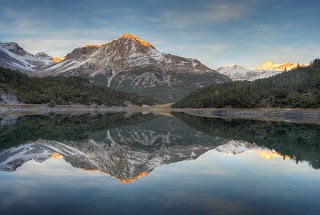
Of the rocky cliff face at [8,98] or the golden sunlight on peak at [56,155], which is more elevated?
the rocky cliff face at [8,98]

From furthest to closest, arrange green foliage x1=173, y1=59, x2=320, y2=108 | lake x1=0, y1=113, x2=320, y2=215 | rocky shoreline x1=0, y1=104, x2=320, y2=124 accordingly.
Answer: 1. green foliage x1=173, y1=59, x2=320, y2=108
2. rocky shoreline x1=0, y1=104, x2=320, y2=124
3. lake x1=0, y1=113, x2=320, y2=215

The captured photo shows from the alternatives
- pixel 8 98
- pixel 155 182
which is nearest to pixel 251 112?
pixel 8 98

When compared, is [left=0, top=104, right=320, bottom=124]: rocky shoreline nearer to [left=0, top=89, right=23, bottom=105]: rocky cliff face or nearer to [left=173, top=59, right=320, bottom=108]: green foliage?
[left=173, top=59, right=320, bottom=108]: green foliage

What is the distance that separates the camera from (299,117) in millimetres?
135125

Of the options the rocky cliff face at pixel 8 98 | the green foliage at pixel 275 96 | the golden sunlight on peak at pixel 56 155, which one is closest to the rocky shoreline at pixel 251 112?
the green foliage at pixel 275 96

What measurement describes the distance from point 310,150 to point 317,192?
24.5 m

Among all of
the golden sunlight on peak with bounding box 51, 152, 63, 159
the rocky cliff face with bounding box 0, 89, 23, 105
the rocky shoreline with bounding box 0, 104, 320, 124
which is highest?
the rocky cliff face with bounding box 0, 89, 23, 105

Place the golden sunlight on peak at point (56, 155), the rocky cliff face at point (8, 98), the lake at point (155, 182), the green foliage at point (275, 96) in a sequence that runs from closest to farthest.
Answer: the lake at point (155, 182)
the golden sunlight on peak at point (56, 155)
the green foliage at point (275, 96)
the rocky cliff face at point (8, 98)

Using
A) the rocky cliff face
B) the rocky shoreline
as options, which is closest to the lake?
the rocky shoreline

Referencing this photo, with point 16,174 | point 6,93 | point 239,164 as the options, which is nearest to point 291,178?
point 239,164

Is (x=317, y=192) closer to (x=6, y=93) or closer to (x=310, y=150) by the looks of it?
(x=310, y=150)

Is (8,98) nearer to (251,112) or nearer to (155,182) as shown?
(251,112)

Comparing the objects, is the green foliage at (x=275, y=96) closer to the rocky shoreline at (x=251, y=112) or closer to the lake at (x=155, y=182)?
→ the rocky shoreline at (x=251, y=112)

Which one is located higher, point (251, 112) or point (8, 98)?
point (8, 98)
